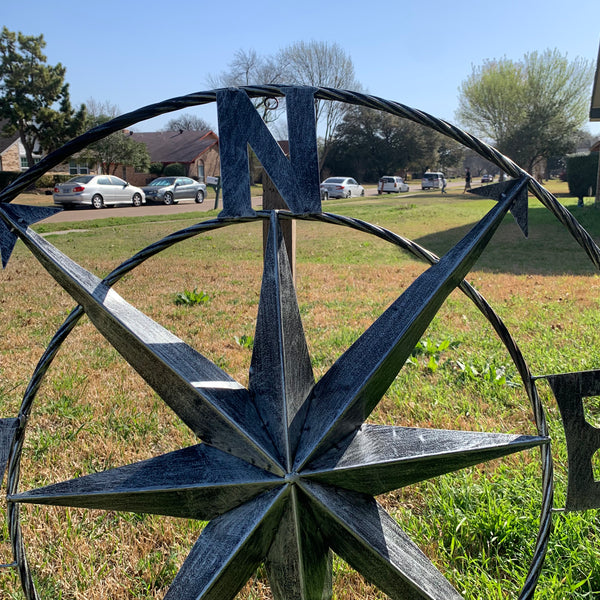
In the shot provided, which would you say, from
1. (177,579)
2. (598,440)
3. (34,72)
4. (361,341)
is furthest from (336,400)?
(34,72)

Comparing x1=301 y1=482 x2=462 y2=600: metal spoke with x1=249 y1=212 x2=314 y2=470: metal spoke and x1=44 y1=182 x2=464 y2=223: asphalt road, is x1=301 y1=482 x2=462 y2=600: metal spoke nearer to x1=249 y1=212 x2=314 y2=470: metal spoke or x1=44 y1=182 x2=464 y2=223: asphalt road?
x1=249 y1=212 x2=314 y2=470: metal spoke

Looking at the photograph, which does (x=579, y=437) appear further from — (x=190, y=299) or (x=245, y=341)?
(x=190, y=299)

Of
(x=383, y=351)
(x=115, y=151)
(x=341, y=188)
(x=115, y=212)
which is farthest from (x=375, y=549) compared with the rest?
(x=115, y=151)

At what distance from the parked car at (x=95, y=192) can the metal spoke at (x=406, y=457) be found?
77.6 ft

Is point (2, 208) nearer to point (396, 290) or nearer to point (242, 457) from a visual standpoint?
point (242, 457)

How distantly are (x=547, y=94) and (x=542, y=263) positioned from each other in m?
40.2

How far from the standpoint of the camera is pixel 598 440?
158cm

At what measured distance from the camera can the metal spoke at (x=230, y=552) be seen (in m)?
1.31

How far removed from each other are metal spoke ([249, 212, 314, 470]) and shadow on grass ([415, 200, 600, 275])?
5155 millimetres

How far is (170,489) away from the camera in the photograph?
139 cm

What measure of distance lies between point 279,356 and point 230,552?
54 cm

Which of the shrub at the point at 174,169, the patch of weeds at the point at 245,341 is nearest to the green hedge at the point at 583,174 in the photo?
the patch of weeds at the point at 245,341

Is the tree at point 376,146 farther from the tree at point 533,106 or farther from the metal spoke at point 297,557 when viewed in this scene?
the metal spoke at point 297,557

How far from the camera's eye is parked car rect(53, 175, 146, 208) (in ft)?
77.2
